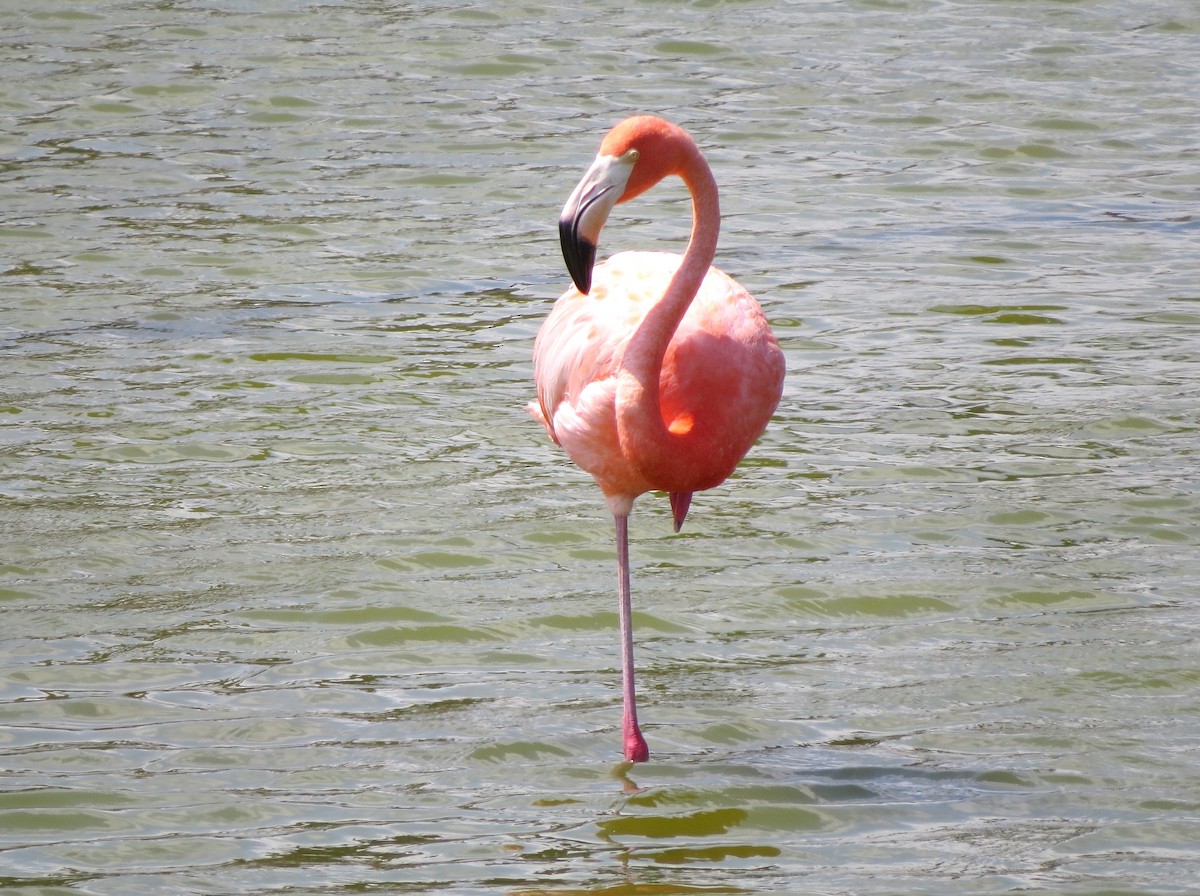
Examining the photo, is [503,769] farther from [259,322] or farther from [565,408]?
[259,322]

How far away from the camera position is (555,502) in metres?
5.84

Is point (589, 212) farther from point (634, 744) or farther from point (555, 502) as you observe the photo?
point (555, 502)

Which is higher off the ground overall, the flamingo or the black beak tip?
the black beak tip

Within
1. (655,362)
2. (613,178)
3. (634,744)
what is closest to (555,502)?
(634,744)

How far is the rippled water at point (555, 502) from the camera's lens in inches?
157

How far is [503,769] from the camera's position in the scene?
4.23 meters

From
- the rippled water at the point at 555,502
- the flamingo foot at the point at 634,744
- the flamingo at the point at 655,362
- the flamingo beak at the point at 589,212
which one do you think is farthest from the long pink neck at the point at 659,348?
the rippled water at the point at 555,502

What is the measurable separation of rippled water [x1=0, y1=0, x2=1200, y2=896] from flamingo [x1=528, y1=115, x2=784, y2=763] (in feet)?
1.92

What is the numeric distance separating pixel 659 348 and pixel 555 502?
6.12 ft

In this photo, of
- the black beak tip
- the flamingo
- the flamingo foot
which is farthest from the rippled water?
the black beak tip

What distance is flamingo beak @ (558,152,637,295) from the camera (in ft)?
12.8

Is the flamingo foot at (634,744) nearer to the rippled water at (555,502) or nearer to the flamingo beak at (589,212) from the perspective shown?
the rippled water at (555,502)

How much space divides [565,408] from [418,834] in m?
1.18

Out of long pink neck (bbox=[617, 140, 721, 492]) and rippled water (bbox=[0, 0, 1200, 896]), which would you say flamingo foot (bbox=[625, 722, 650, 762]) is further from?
long pink neck (bbox=[617, 140, 721, 492])
